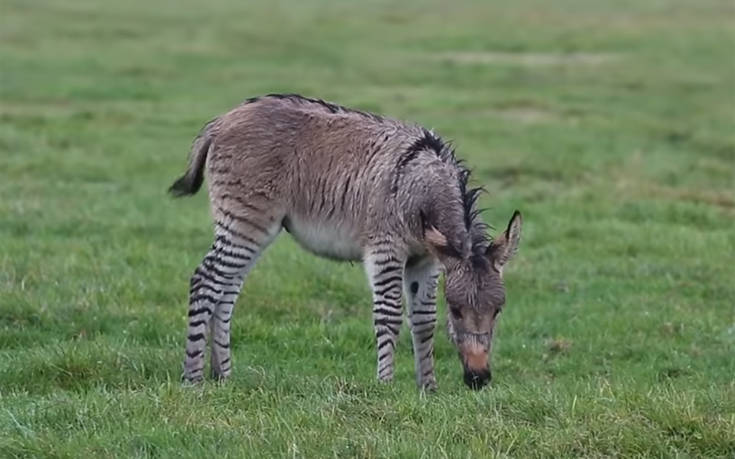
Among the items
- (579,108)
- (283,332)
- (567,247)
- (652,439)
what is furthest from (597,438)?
(579,108)

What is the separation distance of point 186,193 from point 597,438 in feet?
16.5

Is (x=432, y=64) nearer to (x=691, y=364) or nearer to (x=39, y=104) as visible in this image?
(x=39, y=104)

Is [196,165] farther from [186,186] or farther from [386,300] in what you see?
[386,300]

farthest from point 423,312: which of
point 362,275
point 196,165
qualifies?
point 362,275

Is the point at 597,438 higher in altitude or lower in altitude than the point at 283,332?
higher

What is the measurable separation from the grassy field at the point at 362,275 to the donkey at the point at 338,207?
0.53 metres

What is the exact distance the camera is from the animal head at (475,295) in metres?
8.52

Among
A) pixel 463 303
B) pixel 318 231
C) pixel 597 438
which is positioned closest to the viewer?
pixel 597 438

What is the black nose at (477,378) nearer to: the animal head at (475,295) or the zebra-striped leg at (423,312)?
the animal head at (475,295)

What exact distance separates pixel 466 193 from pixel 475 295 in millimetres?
1098

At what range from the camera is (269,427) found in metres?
6.98

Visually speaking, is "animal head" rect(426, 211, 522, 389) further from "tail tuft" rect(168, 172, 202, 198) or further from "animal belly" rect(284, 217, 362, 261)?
"tail tuft" rect(168, 172, 202, 198)

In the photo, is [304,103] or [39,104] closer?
[304,103]

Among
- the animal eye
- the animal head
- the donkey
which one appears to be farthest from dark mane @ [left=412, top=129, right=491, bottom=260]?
the animal eye
